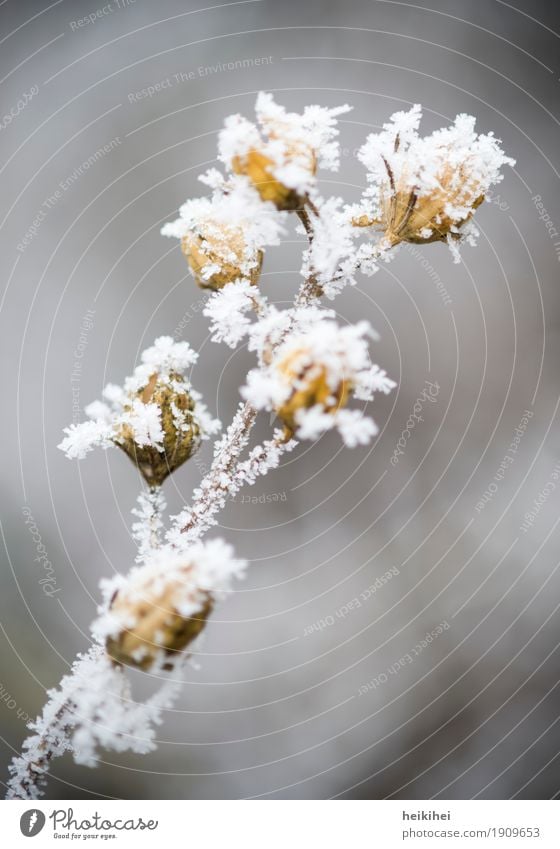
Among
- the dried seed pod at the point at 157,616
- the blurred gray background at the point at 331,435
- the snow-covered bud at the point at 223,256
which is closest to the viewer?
the dried seed pod at the point at 157,616

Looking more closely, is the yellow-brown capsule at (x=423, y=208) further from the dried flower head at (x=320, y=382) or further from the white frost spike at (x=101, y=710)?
the white frost spike at (x=101, y=710)

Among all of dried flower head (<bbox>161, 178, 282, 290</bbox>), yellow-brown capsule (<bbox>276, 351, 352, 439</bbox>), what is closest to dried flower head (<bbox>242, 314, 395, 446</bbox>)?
yellow-brown capsule (<bbox>276, 351, 352, 439</bbox>)

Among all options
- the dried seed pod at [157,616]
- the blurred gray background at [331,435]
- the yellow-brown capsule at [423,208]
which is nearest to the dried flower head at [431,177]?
the yellow-brown capsule at [423,208]

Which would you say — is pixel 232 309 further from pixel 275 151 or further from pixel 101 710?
pixel 101 710

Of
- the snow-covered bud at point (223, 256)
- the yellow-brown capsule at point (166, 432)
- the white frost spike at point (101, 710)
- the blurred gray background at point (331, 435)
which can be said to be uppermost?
the blurred gray background at point (331, 435)

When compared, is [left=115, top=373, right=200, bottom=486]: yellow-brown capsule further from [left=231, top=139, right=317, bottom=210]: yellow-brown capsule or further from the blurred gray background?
the blurred gray background

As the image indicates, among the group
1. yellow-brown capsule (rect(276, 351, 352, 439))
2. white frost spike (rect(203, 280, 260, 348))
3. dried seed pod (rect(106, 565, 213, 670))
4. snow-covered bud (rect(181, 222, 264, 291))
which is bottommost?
dried seed pod (rect(106, 565, 213, 670))

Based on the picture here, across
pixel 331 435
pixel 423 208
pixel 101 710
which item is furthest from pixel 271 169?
pixel 331 435
